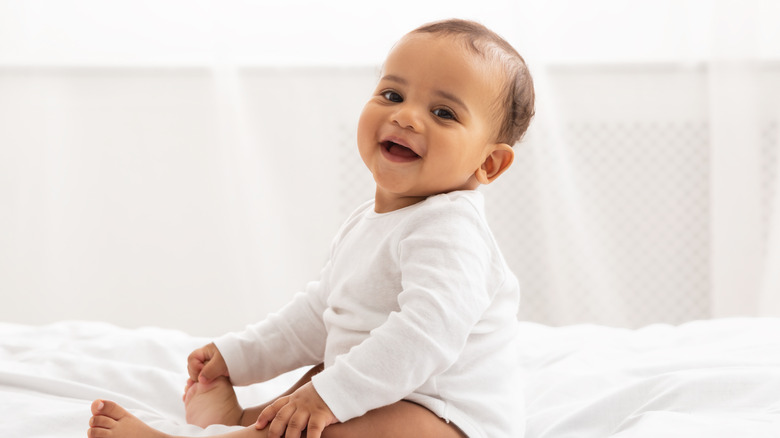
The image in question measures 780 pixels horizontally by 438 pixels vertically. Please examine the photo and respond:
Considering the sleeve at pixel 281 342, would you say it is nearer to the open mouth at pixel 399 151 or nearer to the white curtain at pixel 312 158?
the open mouth at pixel 399 151

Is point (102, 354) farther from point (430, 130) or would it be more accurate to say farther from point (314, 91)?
point (314, 91)

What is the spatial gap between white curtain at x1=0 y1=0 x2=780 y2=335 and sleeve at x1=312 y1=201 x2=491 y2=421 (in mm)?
1353

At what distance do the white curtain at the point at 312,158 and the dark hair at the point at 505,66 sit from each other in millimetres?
1167

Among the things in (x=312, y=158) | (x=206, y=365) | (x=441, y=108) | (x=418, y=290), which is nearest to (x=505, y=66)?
(x=441, y=108)

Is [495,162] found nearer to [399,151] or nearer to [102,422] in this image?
[399,151]

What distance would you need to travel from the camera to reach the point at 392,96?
0.95 m

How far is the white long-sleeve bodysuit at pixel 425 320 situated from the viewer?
79cm

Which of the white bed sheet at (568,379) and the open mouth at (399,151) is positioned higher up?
the open mouth at (399,151)

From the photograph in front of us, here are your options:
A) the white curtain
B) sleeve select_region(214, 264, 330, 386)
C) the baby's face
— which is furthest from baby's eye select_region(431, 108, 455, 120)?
the white curtain

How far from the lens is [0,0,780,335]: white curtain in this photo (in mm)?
2104

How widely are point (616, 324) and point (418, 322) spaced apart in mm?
1525

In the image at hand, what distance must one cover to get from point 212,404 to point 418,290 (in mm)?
336

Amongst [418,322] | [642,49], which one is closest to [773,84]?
[642,49]

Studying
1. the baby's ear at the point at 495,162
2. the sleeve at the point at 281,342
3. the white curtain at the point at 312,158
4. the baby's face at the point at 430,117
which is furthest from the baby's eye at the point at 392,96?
the white curtain at the point at 312,158
